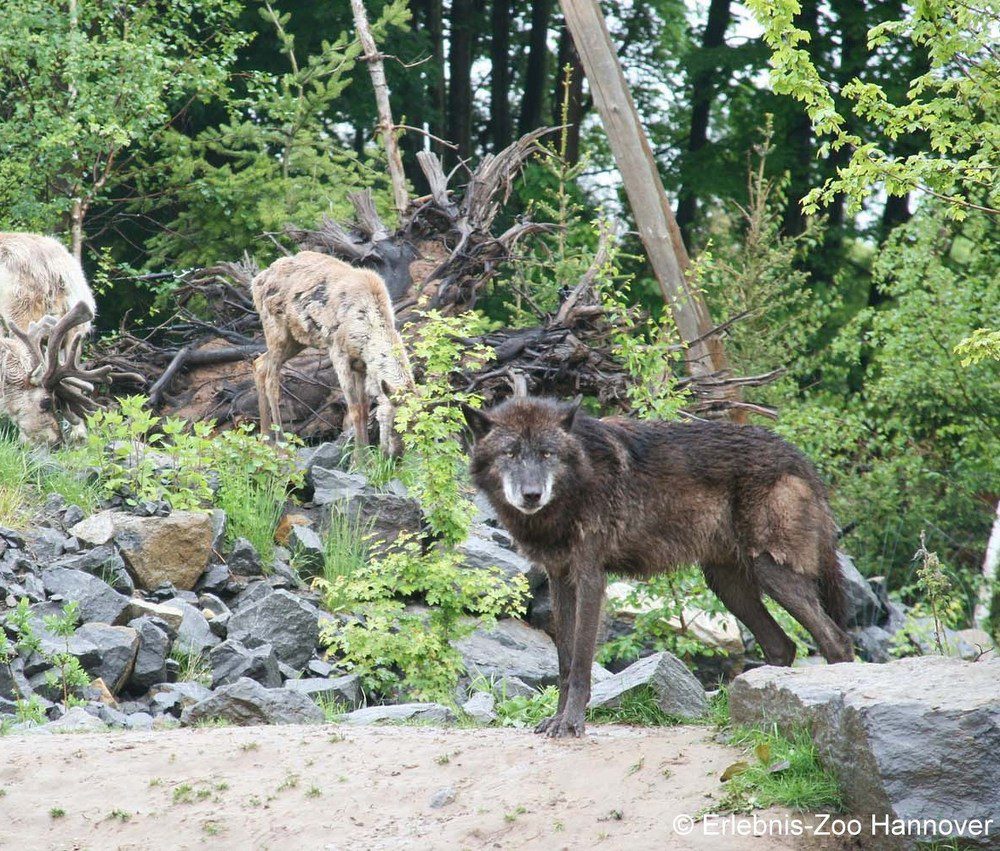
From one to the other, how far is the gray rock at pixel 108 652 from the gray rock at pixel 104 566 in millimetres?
1009

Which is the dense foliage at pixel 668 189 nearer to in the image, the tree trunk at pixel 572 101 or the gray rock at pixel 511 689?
the tree trunk at pixel 572 101

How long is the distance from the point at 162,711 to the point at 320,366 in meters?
6.33

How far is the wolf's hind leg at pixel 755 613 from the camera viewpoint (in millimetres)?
7133

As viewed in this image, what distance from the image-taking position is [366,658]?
8.23m

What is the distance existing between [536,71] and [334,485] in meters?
14.6

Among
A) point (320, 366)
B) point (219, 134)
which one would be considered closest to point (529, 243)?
point (219, 134)

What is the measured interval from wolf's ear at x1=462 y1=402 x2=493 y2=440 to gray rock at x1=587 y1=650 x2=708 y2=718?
1.52 m

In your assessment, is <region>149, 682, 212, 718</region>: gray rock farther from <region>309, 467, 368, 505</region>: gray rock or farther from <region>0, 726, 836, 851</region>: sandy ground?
<region>309, 467, 368, 505</region>: gray rock

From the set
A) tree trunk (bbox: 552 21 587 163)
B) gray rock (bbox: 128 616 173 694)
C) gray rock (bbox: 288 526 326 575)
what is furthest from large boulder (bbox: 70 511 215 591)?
tree trunk (bbox: 552 21 587 163)

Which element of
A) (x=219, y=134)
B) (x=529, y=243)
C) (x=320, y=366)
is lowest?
(x=320, y=366)

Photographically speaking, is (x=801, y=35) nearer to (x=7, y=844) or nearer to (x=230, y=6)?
(x=7, y=844)

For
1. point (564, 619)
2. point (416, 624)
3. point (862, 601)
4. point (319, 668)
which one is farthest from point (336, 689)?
point (862, 601)

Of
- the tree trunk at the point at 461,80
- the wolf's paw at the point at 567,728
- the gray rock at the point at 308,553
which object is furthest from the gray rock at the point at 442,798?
the tree trunk at the point at 461,80

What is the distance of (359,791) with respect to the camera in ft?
17.9
